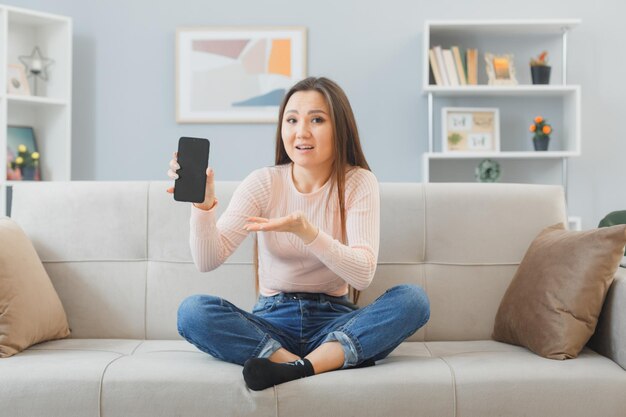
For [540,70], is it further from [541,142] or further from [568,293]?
[568,293]

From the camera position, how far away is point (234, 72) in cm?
411

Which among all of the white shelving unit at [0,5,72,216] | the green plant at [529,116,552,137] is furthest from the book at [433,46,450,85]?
the white shelving unit at [0,5,72,216]

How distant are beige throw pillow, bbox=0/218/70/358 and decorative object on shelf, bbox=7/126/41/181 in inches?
→ 73.8

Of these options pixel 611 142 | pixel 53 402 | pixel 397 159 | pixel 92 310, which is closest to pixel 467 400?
pixel 53 402

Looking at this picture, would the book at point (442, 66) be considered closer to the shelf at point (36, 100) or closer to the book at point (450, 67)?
the book at point (450, 67)

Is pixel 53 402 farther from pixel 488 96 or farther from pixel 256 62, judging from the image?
pixel 488 96

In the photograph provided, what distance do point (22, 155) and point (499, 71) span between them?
7.95 ft

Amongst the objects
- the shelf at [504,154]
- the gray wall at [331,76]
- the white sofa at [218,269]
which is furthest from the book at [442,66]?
the white sofa at [218,269]

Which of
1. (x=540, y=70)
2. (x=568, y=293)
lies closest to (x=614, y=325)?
(x=568, y=293)

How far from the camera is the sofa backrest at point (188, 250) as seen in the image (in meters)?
2.25

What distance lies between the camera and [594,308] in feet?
6.38

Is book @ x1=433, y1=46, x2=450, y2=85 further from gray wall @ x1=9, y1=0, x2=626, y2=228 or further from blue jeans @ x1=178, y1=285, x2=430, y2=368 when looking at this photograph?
blue jeans @ x1=178, y1=285, x2=430, y2=368

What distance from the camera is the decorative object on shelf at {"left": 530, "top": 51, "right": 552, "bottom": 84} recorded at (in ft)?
12.7

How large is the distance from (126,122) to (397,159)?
143 centimetres
